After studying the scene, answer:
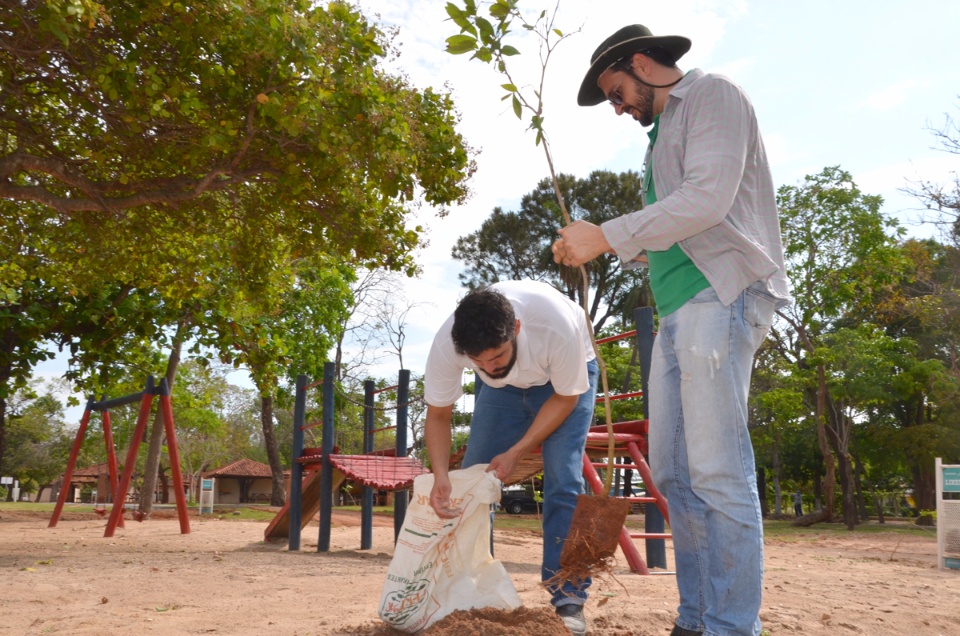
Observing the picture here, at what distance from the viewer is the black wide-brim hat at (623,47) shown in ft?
7.95

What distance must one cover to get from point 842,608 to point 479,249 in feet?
84.2

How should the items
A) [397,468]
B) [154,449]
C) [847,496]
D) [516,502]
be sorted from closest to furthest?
1. [397,468]
2. [154,449]
3. [847,496]
4. [516,502]

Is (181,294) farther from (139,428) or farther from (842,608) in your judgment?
(842,608)

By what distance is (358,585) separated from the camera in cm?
479

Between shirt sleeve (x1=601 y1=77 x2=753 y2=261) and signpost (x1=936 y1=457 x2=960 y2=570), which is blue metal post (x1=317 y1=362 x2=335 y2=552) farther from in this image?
signpost (x1=936 y1=457 x2=960 y2=570)

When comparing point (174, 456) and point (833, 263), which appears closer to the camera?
point (174, 456)

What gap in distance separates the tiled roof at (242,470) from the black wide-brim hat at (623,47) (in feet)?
170

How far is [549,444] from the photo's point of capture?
322 centimetres

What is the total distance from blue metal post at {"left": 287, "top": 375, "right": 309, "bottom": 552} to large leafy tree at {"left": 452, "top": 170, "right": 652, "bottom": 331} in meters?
17.7

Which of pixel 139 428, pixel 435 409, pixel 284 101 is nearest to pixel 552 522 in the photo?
pixel 435 409

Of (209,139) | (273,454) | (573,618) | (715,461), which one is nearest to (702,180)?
(715,461)

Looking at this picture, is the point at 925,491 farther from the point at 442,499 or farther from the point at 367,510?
the point at 442,499

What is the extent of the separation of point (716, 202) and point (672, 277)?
1.07ft

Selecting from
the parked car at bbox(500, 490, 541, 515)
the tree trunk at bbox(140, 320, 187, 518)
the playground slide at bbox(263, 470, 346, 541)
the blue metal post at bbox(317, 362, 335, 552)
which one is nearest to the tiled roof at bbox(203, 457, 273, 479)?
the parked car at bbox(500, 490, 541, 515)
